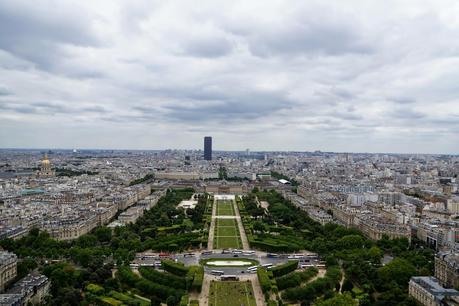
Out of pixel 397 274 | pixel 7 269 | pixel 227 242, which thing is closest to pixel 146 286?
pixel 7 269

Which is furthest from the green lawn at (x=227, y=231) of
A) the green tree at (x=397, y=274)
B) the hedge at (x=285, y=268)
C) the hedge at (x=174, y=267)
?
the green tree at (x=397, y=274)

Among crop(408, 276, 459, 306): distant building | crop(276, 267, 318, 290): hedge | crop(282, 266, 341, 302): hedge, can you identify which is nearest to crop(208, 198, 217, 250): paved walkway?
crop(276, 267, 318, 290): hedge

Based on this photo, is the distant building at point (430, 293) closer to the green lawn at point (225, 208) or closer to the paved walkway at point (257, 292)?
the paved walkway at point (257, 292)

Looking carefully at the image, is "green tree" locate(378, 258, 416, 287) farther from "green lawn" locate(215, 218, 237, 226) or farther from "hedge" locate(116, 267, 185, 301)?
"green lawn" locate(215, 218, 237, 226)

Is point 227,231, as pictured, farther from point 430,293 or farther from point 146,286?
point 430,293

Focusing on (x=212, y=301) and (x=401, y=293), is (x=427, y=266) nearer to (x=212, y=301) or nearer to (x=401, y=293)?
(x=401, y=293)
